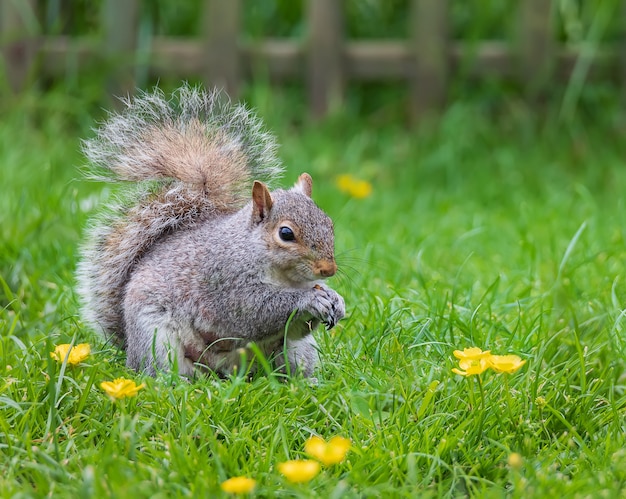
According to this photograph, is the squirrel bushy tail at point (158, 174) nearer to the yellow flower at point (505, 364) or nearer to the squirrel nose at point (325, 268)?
the squirrel nose at point (325, 268)

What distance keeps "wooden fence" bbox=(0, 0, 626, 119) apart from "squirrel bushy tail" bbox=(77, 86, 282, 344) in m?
2.76

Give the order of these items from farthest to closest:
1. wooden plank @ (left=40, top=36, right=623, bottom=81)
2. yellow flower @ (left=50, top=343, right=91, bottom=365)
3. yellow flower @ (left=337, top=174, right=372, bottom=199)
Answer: wooden plank @ (left=40, top=36, right=623, bottom=81), yellow flower @ (left=337, top=174, right=372, bottom=199), yellow flower @ (left=50, top=343, right=91, bottom=365)

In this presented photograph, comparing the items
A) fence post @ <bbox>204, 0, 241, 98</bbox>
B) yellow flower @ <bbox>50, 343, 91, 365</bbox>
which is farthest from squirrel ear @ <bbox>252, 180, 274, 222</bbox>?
fence post @ <bbox>204, 0, 241, 98</bbox>

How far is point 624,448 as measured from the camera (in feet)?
6.82

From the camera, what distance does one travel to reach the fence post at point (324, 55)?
5.36 metres

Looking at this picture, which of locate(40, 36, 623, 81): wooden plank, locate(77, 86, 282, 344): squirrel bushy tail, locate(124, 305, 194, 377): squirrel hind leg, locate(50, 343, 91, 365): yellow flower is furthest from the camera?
locate(40, 36, 623, 81): wooden plank

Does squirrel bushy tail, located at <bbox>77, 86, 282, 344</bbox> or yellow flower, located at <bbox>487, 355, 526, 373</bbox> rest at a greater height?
squirrel bushy tail, located at <bbox>77, 86, 282, 344</bbox>

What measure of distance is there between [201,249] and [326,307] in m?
0.39

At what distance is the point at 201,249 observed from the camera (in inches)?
98.0

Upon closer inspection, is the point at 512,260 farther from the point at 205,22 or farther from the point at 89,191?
the point at 205,22

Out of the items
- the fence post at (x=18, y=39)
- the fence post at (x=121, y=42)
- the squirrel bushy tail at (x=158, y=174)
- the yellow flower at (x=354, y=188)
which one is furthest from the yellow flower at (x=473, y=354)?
the fence post at (x=18, y=39)

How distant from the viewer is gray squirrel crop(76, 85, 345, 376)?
7.85 ft

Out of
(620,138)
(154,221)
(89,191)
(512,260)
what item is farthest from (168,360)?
(620,138)

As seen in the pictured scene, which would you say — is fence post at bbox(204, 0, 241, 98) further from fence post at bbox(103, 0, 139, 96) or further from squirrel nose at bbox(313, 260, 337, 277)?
squirrel nose at bbox(313, 260, 337, 277)
